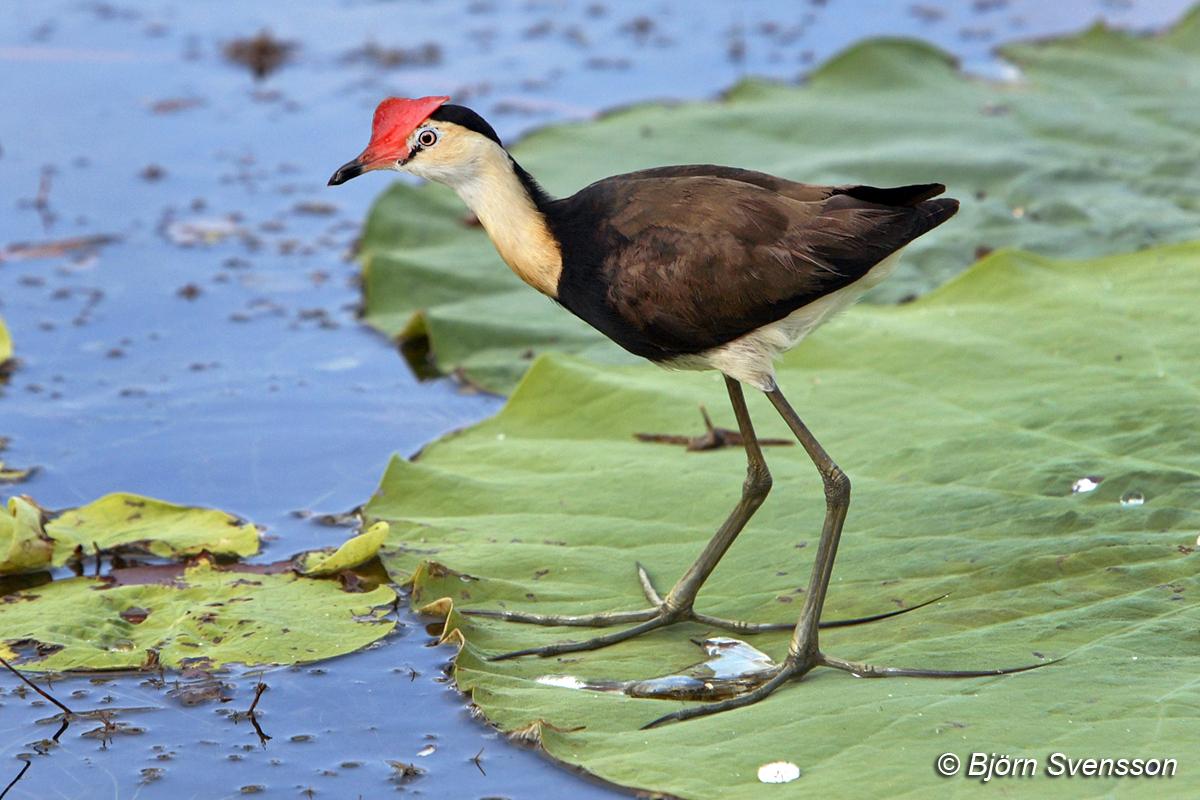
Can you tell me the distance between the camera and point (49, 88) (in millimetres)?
8656

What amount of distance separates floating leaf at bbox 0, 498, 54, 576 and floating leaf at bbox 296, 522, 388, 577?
69cm

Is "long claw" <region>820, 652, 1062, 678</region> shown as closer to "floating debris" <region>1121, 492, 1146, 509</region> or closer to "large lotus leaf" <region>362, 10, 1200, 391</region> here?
"floating debris" <region>1121, 492, 1146, 509</region>

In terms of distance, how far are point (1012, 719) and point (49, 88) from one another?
22.5ft

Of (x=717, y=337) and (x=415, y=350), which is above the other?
(x=717, y=337)

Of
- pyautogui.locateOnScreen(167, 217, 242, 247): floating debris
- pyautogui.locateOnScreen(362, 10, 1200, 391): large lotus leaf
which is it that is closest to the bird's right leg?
pyautogui.locateOnScreen(362, 10, 1200, 391): large lotus leaf

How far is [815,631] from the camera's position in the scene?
3945mm

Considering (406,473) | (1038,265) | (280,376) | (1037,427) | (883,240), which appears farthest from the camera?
(280,376)

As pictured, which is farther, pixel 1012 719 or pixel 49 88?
pixel 49 88

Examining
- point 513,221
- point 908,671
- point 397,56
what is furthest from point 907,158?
point 397,56

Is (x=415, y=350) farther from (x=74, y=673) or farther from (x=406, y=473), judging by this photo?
(x=74, y=673)

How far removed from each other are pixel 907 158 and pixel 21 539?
149 inches

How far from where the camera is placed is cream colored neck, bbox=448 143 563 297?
413 centimetres

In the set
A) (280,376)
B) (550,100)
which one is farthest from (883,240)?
(550,100)

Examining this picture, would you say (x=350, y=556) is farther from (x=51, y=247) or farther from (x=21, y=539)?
(x=51, y=247)
